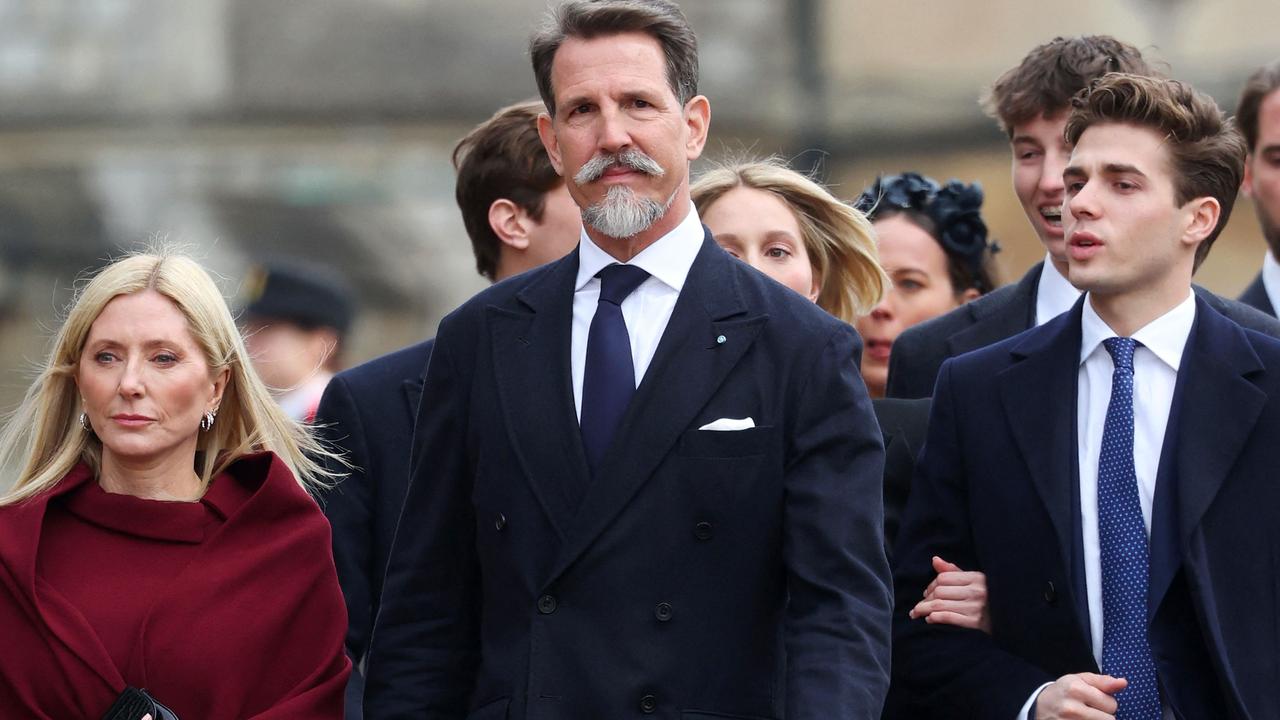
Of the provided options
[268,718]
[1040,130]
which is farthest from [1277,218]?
[268,718]

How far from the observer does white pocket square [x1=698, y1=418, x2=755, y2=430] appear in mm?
4535

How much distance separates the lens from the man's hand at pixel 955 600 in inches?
199

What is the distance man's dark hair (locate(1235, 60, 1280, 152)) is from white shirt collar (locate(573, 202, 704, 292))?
3.07 meters

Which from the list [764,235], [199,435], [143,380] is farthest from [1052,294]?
[143,380]

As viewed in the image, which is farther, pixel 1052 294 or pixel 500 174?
pixel 500 174

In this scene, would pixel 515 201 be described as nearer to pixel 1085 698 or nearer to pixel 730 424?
pixel 730 424

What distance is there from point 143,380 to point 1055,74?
8.44ft

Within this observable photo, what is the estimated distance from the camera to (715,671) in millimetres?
4492

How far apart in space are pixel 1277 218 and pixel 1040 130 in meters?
1.29

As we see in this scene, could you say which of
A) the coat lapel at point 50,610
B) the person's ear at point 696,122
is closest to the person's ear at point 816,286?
the person's ear at point 696,122

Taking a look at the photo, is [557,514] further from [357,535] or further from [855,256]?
[855,256]

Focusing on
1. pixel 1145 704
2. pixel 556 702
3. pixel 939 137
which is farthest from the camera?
pixel 939 137

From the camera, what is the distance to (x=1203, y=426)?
190 inches

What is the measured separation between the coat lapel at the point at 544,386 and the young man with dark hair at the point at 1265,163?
9.71 ft
